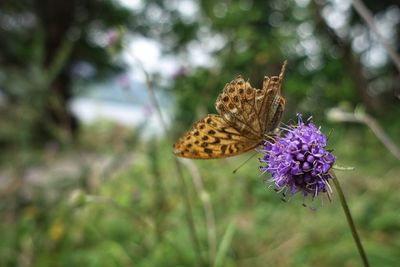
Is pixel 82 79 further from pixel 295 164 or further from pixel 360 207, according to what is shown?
pixel 295 164

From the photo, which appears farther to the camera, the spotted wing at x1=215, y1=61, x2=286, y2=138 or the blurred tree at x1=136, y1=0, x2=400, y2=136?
the blurred tree at x1=136, y1=0, x2=400, y2=136

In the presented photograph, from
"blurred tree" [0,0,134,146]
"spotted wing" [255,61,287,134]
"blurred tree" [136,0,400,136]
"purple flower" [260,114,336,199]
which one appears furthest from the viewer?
"blurred tree" [0,0,134,146]

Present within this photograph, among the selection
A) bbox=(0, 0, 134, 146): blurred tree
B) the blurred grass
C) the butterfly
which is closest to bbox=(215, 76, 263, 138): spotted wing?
the butterfly

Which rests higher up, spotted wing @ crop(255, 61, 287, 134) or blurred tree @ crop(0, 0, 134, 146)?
blurred tree @ crop(0, 0, 134, 146)

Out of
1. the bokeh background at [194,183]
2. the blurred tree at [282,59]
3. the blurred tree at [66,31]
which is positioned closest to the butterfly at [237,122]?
the bokeh background at [194,183]

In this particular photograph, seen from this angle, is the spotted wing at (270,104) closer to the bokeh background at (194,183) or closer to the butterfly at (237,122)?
the butterfly at (237,122)

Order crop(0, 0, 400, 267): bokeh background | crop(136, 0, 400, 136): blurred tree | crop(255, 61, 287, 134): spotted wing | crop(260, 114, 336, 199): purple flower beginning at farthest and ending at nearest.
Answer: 1. crop(136, 0, 400, 136): blurred tree
2. crop(0, 0, 400, 267): bokeh background
3. crop(255, 61, 287, 134): spotted wing
4. crop(260, 114, 336, 199): purple flower

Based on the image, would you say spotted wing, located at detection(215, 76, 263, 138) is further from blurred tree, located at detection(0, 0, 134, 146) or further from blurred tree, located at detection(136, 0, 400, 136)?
blurred tree, located at detection(0, 0, 134, 146)
